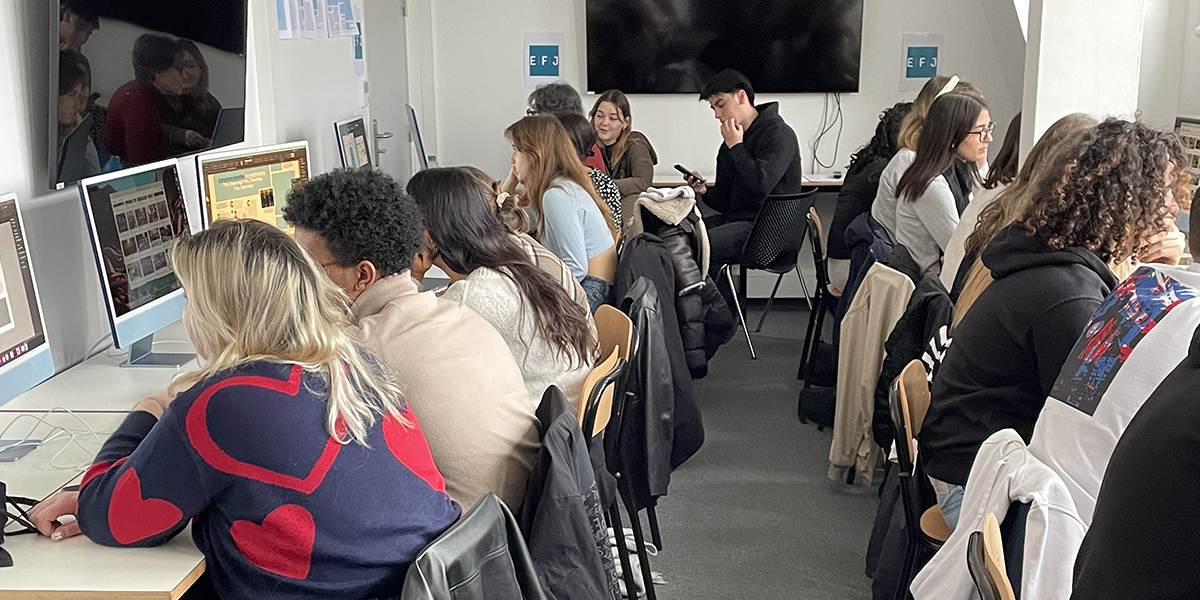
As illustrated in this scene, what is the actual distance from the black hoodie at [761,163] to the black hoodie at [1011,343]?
9.18ft

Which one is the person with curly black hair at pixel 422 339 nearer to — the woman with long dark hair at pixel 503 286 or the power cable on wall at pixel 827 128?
the woman with long dark hair at pixel 503 286

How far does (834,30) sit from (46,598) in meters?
5.50

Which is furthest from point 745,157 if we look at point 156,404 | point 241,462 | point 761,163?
point 241,462

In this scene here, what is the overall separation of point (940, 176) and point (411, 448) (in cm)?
275

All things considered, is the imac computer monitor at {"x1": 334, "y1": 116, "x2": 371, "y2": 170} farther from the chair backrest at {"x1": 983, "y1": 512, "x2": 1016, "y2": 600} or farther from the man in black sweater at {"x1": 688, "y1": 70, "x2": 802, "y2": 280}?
the chair backrest at {"x1": 983, "y1": 512, "x2": 1016, "y2": 600}

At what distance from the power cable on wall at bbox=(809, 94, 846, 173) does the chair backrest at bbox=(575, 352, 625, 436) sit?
14.0 ft

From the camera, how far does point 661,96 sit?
6.32 metres

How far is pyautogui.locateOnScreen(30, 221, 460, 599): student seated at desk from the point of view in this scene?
1.42 metres

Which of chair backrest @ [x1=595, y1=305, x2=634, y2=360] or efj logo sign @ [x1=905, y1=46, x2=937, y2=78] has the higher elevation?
efj logo sign @ [x1=905, y1=46, x2=937, y2=78]

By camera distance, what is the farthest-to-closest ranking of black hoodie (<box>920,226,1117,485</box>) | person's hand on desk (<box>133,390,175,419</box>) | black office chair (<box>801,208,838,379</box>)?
black office chair (<box>801,208,838,379</box>), black hoodie (<box>920,226,1117,485</box>), person's hand on desk (<box>133,390,175,419</box>)

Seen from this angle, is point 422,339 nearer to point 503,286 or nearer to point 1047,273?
point 503,286

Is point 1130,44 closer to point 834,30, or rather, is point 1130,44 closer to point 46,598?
point 834,30

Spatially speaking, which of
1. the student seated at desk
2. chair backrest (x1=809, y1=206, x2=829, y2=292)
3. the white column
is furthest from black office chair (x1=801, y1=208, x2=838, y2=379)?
the student seated at desk

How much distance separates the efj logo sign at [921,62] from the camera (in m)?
6.23
